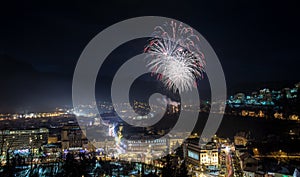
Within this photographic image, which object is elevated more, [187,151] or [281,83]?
[281,83]

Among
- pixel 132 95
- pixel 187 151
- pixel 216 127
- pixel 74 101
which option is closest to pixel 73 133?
pixel 187 151

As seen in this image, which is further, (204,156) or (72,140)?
(72,140)

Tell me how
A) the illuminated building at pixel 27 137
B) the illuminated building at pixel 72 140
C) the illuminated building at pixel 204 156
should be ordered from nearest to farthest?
the illuminated building at pixel 204 156, the illuminated building at pixel 72 140, the illuminated building at pixel 27 137

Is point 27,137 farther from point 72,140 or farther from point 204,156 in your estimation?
point 204,156

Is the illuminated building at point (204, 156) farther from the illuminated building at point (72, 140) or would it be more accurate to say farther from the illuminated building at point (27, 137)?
the illuminated building at point (27, 137)

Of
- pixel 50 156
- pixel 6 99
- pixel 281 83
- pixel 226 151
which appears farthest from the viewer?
pixel 6 99

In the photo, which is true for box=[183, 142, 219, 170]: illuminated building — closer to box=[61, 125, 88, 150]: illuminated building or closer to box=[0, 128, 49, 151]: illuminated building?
box=[61, 125, 88, 150]: illuminated building

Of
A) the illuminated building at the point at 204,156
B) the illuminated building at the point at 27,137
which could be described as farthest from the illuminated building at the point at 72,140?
the illuminated building at the point at 204,156

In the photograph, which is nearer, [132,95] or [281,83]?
[281,83]

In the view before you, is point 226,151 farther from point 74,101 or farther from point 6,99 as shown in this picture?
point 74,101

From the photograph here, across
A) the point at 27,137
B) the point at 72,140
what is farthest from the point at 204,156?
the point at 27,137

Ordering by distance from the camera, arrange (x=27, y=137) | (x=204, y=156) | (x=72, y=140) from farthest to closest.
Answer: (x=27, y=137)
(x=72, y=140)
(x=204, y=156)
